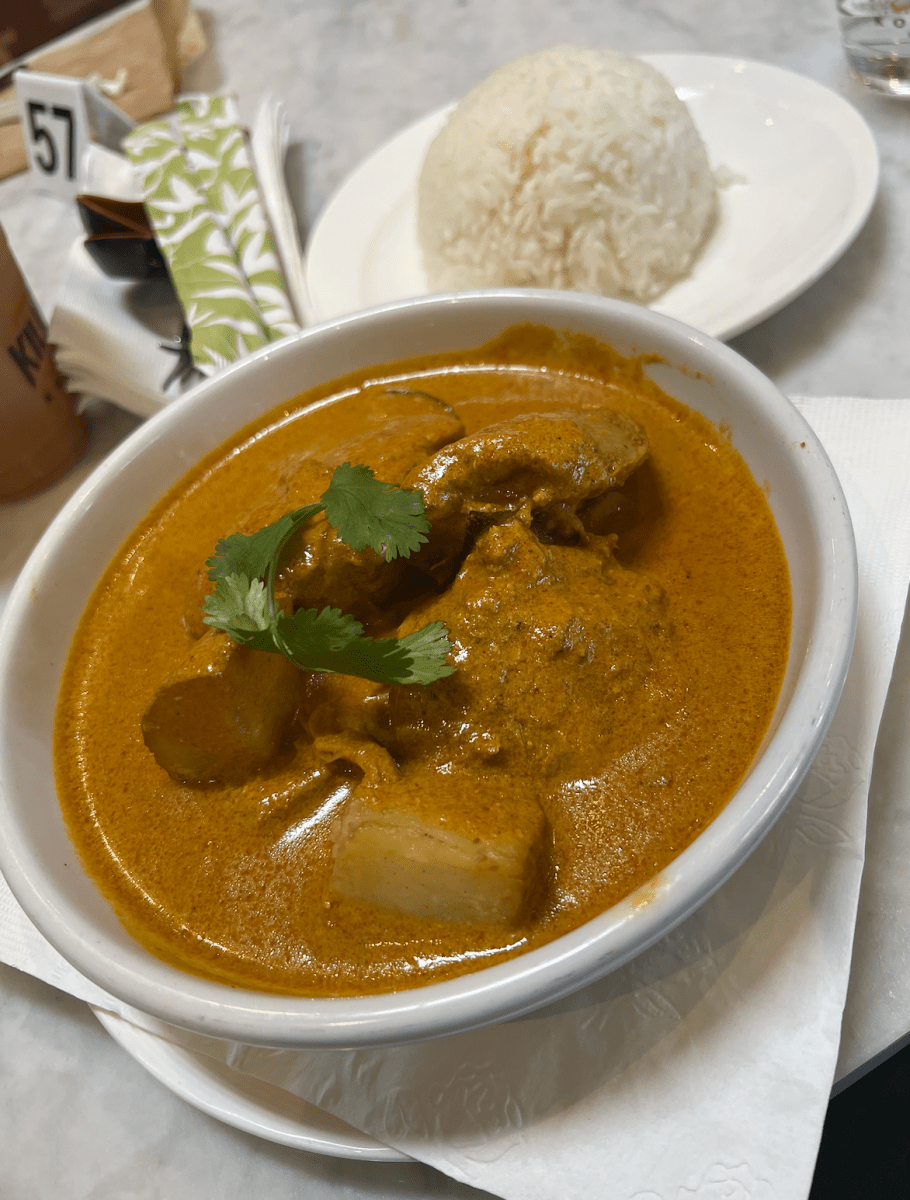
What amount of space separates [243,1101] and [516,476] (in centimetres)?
91

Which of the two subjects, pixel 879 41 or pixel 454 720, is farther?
pixel 879 41

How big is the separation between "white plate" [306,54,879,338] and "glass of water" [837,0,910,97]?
0.31 metres

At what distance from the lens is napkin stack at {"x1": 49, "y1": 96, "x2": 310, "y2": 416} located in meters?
2.11

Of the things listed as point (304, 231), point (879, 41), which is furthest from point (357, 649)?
point (879, 41)

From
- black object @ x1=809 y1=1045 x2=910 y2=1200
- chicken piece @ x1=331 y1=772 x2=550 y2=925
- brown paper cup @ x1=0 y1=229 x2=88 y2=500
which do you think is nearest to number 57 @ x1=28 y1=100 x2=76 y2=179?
brown paper cup @ x1=0 y1=229 x2=88 y2=500

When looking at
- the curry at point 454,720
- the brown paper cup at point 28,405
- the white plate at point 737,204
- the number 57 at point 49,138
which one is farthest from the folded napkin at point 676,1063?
the number 57 at point 49,138

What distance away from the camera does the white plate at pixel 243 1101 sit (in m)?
1.16

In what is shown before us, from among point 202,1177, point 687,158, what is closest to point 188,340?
point 687,158

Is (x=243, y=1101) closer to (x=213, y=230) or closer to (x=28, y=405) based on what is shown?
(x=28, y=405)

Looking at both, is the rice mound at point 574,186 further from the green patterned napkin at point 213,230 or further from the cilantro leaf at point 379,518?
the cilantro leaf at point 379,518

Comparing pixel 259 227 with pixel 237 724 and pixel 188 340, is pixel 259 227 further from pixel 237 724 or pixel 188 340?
pixel 237 724

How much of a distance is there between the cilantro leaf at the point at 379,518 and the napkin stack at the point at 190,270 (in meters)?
0.91

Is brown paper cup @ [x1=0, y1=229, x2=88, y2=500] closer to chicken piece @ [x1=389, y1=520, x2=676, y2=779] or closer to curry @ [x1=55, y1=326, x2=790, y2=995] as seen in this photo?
curry @ [x1=55, y1=326, x2=790, y2=995]

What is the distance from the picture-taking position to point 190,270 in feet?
7.20
